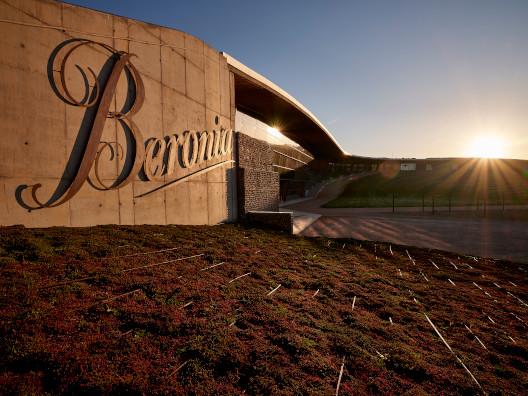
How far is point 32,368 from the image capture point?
311 cm

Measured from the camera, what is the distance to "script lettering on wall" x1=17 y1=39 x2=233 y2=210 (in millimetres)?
7453

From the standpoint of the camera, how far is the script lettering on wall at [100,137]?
24.5ft

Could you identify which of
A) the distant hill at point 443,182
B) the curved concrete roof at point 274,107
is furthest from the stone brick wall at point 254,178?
the distant hill at point 443,182

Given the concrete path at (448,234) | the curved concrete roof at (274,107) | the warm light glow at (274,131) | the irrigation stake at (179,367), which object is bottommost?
the concrete path at (448,234)

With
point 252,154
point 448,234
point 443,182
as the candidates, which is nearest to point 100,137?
point 252,154

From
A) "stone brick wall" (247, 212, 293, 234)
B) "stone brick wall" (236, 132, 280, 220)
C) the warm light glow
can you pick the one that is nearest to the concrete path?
"stone brick wall" (247, 212, 293, 234)

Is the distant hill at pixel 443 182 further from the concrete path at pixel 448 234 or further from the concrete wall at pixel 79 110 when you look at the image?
the concrete wall at pixel 79 110

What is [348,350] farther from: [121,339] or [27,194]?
[27,194]

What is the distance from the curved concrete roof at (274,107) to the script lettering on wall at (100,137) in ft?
24.4

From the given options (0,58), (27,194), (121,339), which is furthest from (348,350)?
(0,58)

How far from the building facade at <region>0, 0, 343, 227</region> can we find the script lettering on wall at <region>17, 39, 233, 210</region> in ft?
0.09

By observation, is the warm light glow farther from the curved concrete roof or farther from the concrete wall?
the concrete wall

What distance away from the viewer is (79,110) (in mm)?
7824

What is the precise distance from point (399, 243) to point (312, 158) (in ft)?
123
